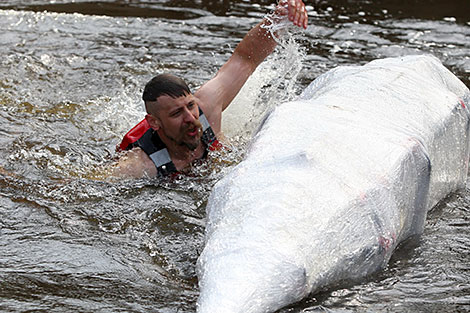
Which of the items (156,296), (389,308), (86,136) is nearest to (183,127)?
(86,136)

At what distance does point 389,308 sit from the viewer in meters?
3.10

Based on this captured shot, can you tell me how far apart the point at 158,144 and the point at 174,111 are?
0.92 feet

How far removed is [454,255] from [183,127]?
6.18ft

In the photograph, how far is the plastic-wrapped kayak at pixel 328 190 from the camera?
2.82 meters

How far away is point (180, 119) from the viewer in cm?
472

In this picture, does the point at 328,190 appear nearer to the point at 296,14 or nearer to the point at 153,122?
the point at 153,122

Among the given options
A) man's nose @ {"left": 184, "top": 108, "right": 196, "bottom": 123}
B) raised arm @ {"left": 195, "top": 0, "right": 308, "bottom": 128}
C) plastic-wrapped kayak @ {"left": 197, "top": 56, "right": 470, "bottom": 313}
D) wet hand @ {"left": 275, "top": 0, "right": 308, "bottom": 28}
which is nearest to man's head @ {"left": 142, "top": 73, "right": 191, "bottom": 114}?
man's nose @ {"left": 184, "top": 108, "right": 196, "bottom": 123}

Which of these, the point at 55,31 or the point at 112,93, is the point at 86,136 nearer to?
the point at 112,93

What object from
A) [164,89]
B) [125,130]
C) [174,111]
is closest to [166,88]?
[164,89]

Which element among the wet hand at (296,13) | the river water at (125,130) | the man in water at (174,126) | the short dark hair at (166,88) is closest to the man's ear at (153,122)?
the man in water at (174,126)

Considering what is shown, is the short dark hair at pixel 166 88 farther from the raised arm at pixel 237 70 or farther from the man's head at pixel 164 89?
the raised arm at pixel 237 70

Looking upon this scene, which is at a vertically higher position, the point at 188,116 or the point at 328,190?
the point at 328,190

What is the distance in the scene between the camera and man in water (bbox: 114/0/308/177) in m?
4.73

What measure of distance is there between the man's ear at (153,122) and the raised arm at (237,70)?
1.40 ft
